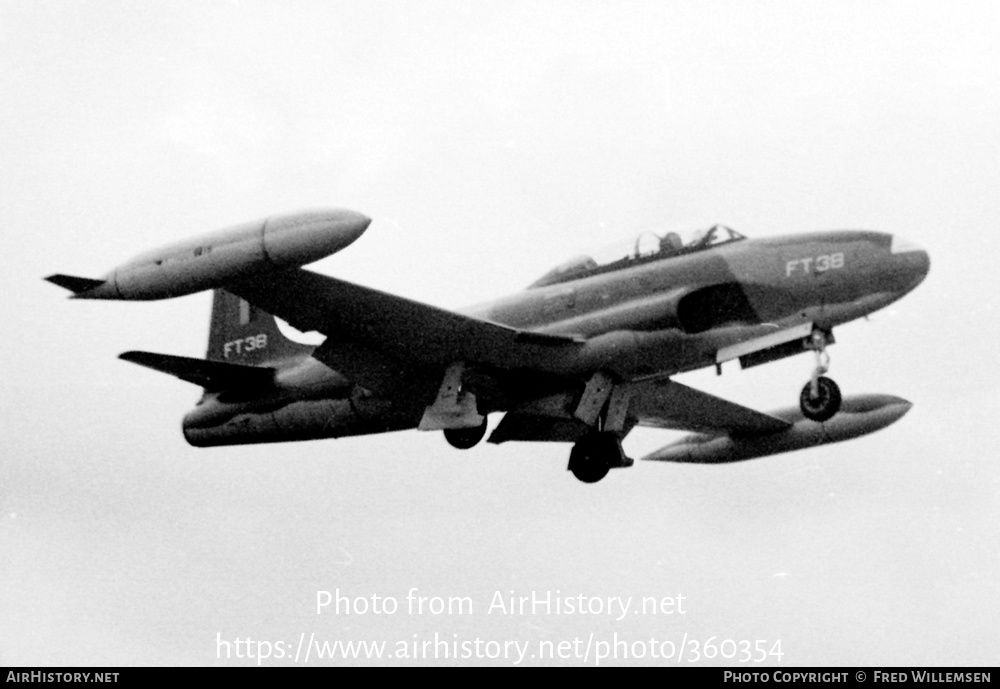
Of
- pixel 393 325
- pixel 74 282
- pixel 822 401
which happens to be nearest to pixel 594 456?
pixel 393 325

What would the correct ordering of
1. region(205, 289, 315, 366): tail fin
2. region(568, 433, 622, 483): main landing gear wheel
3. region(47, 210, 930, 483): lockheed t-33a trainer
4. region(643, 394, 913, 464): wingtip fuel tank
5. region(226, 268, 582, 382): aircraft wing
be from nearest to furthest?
region(47, 210, 930, 483): lockheed t-33a trainer, region(226, 268, 582, 382): aircraft wing, region(568, 433, 622, 483): main landing gear wheel, region(205, 289, 315, 366): tail fin, region(643, 394, 913, 464): wingtip fuel tank

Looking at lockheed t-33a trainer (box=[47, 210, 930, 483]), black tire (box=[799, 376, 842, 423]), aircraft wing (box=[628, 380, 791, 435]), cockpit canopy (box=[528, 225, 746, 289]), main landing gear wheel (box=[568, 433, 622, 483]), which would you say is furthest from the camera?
aircraft wing (box=[628, 380, 791, 435])

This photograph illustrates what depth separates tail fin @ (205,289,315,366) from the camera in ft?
94.4

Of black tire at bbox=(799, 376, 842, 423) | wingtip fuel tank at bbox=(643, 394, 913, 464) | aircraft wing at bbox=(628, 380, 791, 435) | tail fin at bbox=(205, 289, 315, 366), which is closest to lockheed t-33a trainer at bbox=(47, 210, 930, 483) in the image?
black tire at bbox=(799, 376, 842, 423)

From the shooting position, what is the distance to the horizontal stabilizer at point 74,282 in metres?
20.5

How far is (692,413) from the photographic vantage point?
1165 inches

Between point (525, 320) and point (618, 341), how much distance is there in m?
1.77

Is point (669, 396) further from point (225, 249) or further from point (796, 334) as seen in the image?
point (225, 249)

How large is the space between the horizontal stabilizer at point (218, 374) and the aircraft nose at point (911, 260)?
35.0 feet

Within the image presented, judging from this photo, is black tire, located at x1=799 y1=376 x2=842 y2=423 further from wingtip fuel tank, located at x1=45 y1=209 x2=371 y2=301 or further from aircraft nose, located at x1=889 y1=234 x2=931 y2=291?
wingtip fuel tank, located at x1=45 y1=209 x2=371 y2=301

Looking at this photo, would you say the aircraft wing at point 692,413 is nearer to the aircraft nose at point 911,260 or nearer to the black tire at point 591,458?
the black tire at point 591,458

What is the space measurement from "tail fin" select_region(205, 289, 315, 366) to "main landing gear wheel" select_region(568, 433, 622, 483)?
5.31 meters

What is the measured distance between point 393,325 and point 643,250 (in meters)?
4.00

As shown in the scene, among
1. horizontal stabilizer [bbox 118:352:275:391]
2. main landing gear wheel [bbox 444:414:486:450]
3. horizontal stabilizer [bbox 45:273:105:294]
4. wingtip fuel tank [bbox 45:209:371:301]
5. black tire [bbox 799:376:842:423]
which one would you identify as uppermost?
wingtip fuel tank [bbox 45:209:371:301]
